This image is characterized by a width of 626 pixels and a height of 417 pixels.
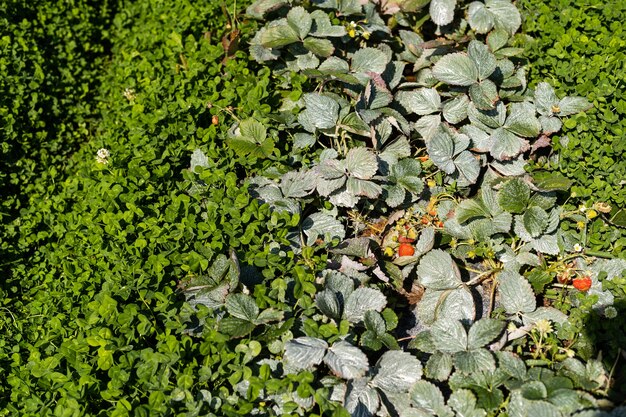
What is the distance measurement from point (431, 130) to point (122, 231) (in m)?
1.47

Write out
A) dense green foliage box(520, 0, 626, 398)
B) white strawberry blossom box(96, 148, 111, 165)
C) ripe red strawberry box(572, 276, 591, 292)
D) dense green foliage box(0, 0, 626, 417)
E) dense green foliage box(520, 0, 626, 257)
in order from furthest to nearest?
white strawberry blossom box(96, 148, 111, 165) < dense green foliage box(520, 0, 626, 257) < ripe red strawberry box(572, 276, 591, 292) < dense green foliage box(520, 0, 626, 398) < dense green foliage box(0, 0, 626, 417)

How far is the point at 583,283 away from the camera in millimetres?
2527

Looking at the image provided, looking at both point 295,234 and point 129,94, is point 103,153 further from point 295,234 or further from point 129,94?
point 295,234

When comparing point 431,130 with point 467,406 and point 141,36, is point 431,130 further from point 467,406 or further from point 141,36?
point 141,36

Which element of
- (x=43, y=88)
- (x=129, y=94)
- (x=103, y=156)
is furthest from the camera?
(x=43, y=88)

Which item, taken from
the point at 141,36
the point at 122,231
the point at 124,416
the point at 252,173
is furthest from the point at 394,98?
the point at 124,416

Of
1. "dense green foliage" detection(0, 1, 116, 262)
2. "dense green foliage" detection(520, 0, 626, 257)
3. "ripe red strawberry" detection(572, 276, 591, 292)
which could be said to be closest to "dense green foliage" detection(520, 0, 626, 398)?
"dense green foliage" detection(520, 0, 626, 257)

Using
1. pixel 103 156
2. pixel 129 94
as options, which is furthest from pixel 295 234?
pixel 129 94

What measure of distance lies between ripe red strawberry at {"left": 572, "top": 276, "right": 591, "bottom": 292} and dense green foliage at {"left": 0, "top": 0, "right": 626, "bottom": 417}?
43mm

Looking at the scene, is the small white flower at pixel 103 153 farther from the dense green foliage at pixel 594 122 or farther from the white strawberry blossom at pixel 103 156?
the dense green foliage at pixel 594 122

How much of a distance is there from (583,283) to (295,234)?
1161 millimetres

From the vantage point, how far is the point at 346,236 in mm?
2934

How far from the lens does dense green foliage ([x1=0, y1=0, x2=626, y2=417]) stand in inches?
83.7

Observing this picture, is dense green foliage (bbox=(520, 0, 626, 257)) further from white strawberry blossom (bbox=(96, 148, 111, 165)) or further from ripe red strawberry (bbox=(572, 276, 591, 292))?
white strawberry blossom (bbox=(96, 148, 111, 165))
